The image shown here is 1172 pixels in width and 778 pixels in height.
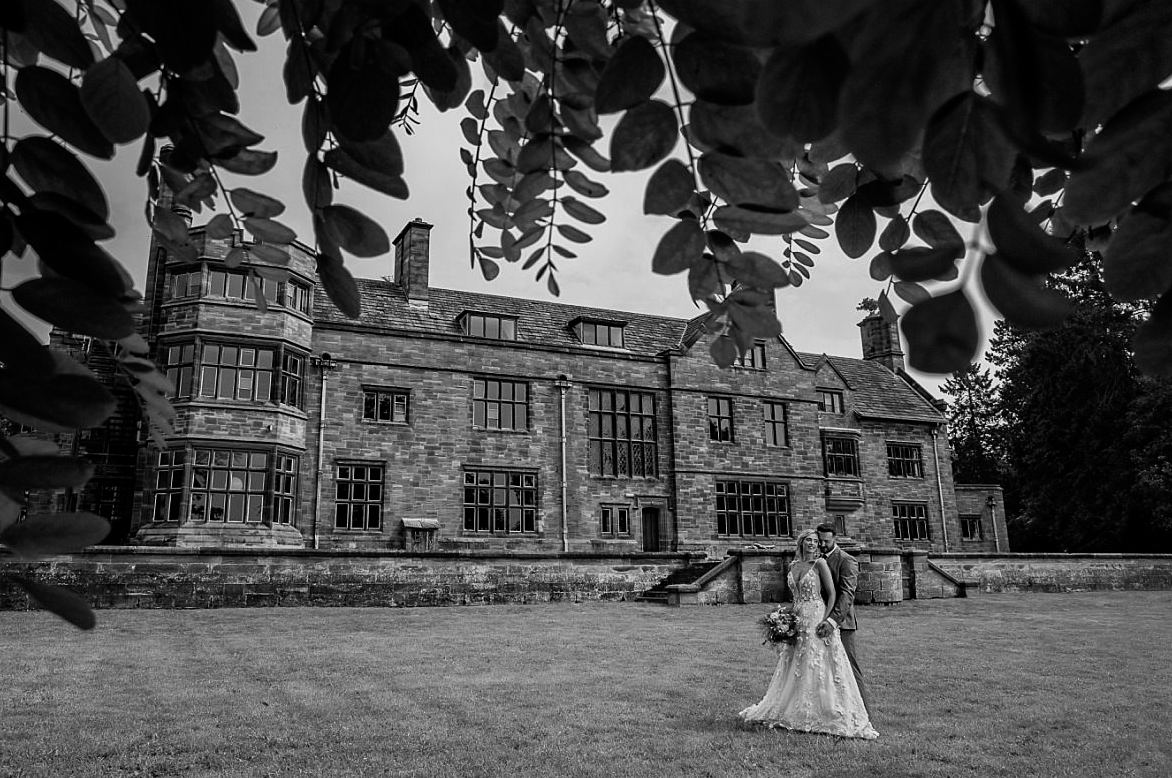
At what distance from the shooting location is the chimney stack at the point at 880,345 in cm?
4016

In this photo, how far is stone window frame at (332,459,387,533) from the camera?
79.1 ft

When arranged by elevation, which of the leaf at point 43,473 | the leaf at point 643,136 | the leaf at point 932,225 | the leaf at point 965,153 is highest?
the leaf at point 932,225

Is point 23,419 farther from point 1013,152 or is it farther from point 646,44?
point 1013,152

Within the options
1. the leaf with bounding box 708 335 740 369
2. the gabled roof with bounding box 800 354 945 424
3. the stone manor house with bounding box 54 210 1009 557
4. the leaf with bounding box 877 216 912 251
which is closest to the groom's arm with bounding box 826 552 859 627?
the leaf with bounding box 708 335 740 369

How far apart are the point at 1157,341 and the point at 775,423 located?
29.9 m

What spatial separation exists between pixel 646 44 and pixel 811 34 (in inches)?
21.9

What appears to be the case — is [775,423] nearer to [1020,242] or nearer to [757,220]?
[757,220]

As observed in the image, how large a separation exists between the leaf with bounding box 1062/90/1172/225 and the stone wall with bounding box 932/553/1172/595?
82.6 feet

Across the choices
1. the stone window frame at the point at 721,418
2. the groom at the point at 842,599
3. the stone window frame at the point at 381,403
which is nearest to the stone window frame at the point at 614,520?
the stone window frame at the point at 721,418

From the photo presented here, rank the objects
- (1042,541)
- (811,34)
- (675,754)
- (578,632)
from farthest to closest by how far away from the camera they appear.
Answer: (1042,541) → (578,632) → (675,754) → (811,34)

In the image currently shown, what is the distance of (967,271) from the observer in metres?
0.77

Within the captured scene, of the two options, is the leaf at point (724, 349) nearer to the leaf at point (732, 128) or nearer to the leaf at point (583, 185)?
the leaf at point (583, 185)

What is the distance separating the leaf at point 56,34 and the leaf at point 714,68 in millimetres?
911

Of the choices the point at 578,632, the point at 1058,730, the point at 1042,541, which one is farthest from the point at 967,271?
the point at 1042,541
